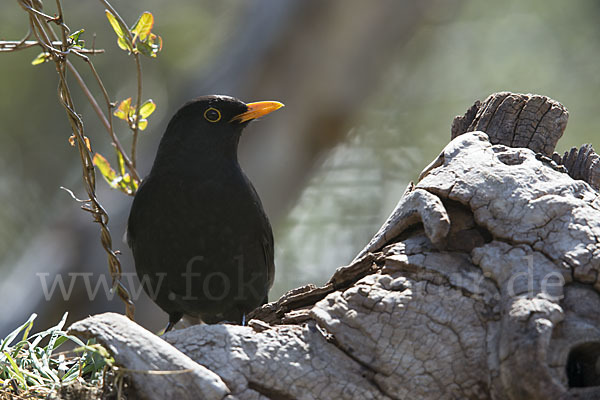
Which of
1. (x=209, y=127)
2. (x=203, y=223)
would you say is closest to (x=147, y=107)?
(x=209, y=127)

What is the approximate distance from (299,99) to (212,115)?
280 centimetres

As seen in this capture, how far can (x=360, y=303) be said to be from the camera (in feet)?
8.38

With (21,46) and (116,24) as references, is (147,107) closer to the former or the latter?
(116,24)

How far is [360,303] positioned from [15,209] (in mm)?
7861

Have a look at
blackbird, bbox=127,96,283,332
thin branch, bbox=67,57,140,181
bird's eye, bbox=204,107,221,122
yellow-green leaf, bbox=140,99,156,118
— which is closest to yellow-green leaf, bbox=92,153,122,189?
thin branch, bbox=67,57,140,181

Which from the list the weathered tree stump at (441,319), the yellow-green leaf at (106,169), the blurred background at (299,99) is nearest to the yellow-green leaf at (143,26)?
the yellow-green leaf at (106,169)

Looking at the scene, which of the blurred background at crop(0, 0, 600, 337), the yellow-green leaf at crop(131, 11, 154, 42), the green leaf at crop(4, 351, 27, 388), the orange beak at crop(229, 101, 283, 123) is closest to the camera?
the green leaf at crop(4, 351, 27, 388)

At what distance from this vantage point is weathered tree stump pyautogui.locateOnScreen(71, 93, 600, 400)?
7.41ft

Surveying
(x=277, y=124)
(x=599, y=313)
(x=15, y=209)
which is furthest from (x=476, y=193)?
(x=15, y=209)

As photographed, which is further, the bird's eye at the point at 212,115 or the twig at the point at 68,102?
the bird's eye at the point at 212,115

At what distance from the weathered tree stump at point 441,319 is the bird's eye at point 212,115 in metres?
1.38

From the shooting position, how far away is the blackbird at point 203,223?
11.7ft

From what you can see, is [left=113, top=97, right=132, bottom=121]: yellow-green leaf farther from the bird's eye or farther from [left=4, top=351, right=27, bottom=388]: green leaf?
[left=4, top=351, right=27, bottom=388]: green leaf

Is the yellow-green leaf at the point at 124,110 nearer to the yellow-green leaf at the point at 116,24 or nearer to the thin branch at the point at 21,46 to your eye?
the yellow-green leaf at the point at 116,24
